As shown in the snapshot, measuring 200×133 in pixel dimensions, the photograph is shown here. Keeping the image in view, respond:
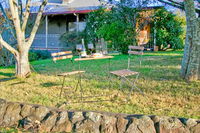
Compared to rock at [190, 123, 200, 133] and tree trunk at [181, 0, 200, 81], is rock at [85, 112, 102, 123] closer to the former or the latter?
rock at [190, 123, 200, 133]

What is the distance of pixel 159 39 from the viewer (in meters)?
17.0

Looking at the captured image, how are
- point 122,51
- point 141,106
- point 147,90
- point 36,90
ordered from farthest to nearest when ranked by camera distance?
point 122,51 < point 36,90 < point 147,90 < point 141,106

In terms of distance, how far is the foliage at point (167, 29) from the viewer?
16.8 meters

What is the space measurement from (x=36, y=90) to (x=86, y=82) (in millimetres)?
1344

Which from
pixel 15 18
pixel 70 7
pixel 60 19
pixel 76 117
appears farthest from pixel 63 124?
pixel 60 19

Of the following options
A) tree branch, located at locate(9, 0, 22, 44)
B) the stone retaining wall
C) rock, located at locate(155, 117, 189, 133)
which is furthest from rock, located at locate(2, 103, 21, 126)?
tree branch, located at locate(9, 0, 22, 44)

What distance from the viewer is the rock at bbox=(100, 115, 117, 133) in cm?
409

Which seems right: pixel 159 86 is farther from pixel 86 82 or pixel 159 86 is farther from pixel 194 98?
pixel 86 82

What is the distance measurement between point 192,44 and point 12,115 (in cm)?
477

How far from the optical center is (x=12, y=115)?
4.66 m

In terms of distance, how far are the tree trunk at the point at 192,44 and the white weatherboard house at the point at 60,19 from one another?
39.6ft

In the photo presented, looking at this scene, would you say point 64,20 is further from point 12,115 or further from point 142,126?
point 142,126

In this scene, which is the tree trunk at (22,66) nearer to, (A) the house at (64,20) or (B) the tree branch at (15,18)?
(B) the tree branch at (15,18)

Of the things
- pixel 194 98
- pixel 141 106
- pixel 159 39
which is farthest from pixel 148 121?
pixel 159 39
